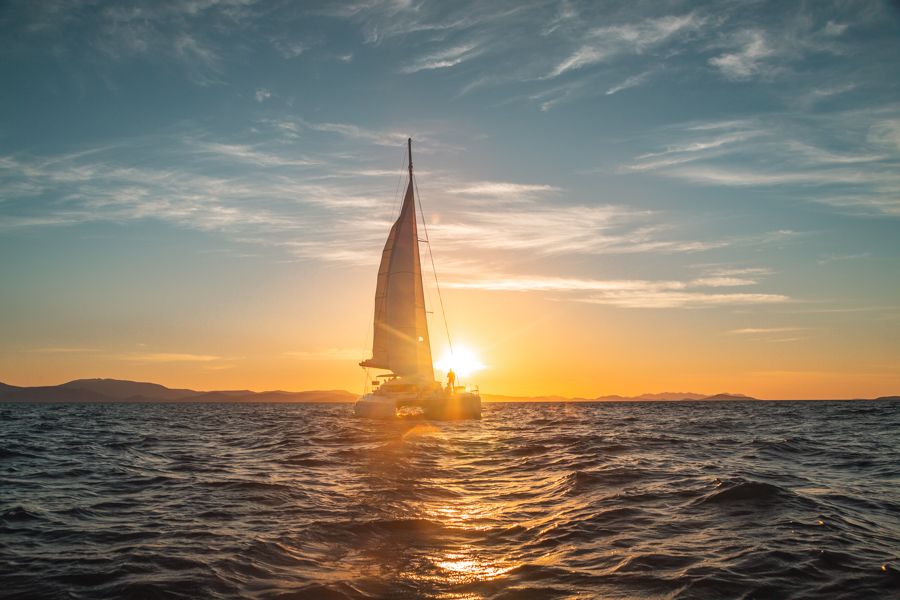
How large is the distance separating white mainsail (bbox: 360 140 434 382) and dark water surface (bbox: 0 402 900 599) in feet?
86.4

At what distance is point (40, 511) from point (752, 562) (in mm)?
10593

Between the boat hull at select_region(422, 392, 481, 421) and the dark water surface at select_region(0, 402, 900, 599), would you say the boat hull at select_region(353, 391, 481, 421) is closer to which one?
the boat hull at select_region(422, 392, 481, 421)

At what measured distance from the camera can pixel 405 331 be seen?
43438 mm

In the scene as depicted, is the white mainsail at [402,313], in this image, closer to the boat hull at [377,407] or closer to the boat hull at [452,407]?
the boat hull at [452,407]

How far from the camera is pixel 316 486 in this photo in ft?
40.2

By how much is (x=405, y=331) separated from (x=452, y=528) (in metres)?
35.1

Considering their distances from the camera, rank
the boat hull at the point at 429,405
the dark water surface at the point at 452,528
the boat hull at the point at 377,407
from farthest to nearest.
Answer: the boat hull at the point at 429,405 → the boat hull at the point at 377,407 → the dark water surface at the point at 452,528

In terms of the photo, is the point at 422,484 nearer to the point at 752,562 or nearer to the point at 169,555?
the point at 169,555

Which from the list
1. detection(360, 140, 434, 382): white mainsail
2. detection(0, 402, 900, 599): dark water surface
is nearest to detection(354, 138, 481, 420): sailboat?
detection(360, 140, 434, 382): white mainsail

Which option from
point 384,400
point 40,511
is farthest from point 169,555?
point 384,400

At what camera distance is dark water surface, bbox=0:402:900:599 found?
6051mm

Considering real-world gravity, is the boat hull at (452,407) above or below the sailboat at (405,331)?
below

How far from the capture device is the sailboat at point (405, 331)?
1570 inches

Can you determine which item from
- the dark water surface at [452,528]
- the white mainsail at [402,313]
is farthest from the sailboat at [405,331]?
the dark water surface at [452,528]
